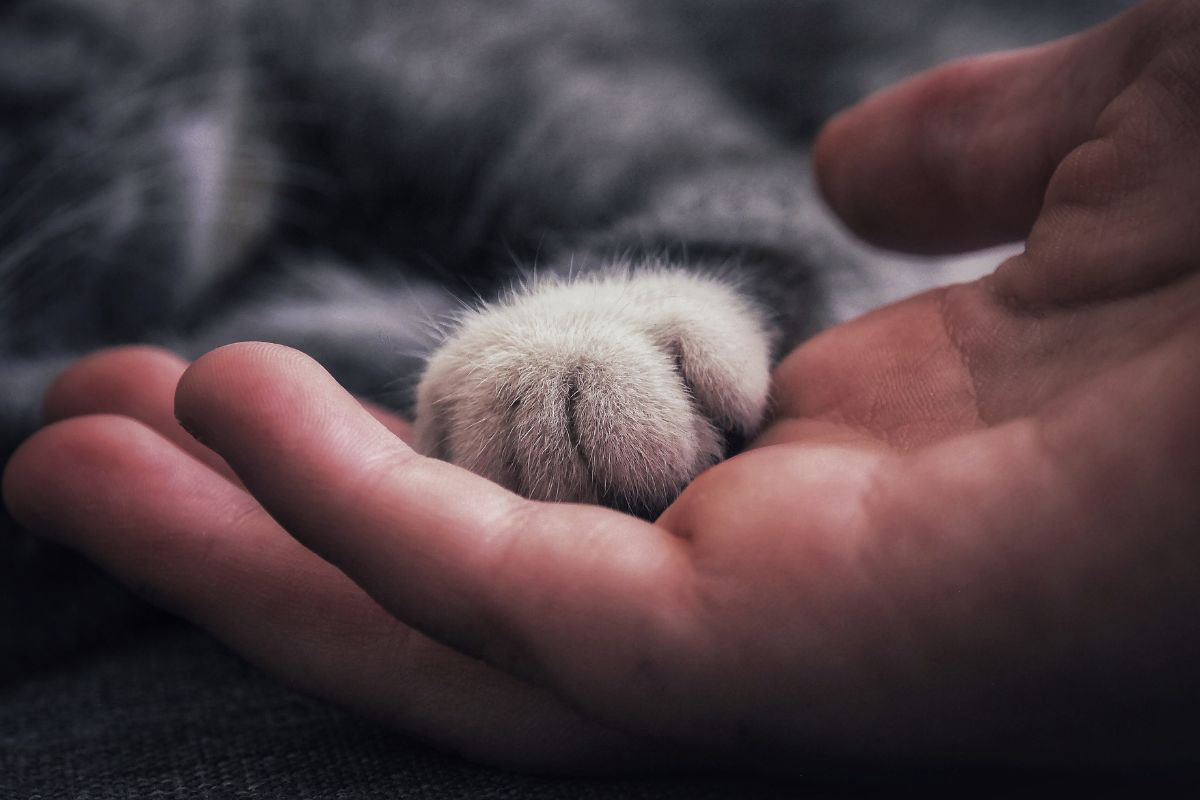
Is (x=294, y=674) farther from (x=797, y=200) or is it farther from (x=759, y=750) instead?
(x=797, y=200)

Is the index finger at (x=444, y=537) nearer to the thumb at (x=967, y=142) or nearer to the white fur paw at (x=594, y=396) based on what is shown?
the white fur paw at (x=594, y=396)

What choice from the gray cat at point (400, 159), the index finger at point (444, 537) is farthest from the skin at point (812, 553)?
the gray cat at point (400, 159)

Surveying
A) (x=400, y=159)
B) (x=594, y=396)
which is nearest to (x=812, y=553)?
(x=594, y=396)

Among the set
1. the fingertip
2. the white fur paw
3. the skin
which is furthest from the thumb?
the fingertip

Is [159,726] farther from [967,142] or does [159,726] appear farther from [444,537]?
[967,142]

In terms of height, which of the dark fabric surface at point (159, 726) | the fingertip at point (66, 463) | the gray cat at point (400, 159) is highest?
the gray cat at point (400, 159)

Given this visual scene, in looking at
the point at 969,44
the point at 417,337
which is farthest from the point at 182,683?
the point at 969,44
